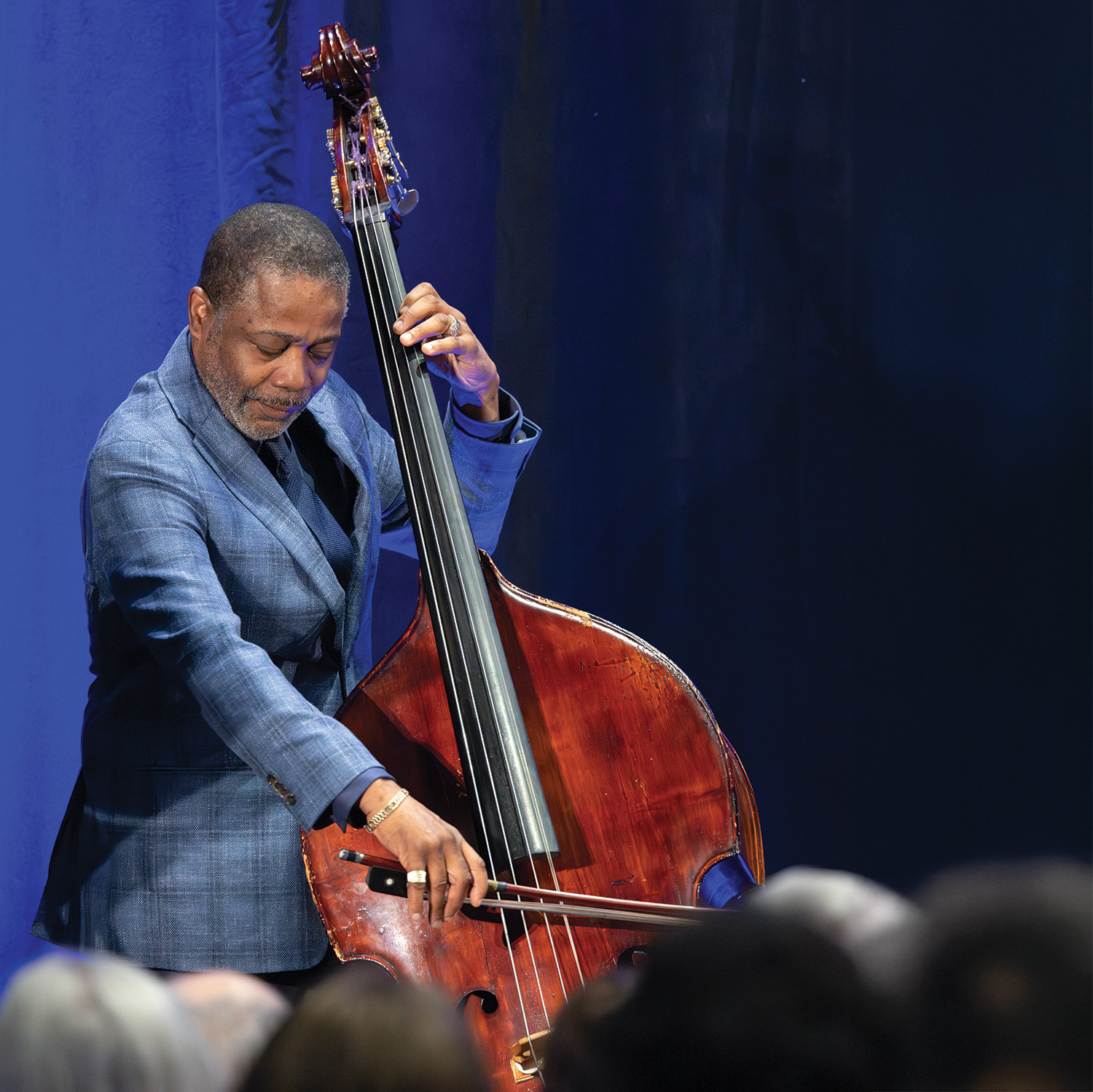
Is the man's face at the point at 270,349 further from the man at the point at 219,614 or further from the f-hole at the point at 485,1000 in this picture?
the f-hole at the point at 485,1000

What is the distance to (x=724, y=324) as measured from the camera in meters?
2.17

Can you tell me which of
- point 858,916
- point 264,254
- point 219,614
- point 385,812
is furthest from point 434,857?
point 264,254

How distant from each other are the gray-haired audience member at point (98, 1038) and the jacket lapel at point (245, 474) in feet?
2.56

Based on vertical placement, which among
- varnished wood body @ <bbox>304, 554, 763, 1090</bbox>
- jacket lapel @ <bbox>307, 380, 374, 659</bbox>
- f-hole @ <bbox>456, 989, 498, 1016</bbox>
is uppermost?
jacket lapel @ <bbox>307, 380, 374, 659</bbox>

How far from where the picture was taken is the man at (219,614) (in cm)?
126

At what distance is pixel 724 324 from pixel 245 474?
1.01 meters

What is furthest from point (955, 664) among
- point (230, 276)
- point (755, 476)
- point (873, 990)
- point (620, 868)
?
point (873, 990)

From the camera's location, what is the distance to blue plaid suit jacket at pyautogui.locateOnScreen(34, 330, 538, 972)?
1.30m

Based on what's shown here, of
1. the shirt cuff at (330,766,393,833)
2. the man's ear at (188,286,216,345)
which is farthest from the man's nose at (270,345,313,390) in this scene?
the shirt cuff at (330,766,393,833)

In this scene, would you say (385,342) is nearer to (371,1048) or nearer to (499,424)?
(499,424)

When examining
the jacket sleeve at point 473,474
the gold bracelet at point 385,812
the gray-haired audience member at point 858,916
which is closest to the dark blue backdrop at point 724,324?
the jacket sleeve at point 473,474

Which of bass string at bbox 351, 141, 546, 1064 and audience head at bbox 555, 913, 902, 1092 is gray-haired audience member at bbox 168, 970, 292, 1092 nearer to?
audience head at bbox 555, 913, 902, 1092

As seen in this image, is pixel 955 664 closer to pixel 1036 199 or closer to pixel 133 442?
pixel 1036 199

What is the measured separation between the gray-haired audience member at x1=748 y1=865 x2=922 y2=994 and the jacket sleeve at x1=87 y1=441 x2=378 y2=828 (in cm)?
50
